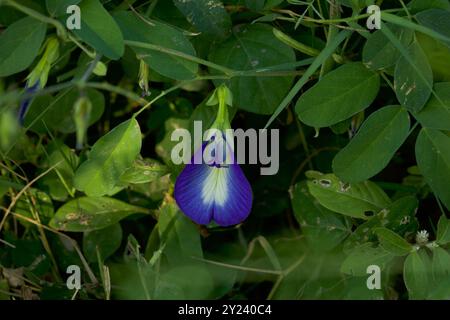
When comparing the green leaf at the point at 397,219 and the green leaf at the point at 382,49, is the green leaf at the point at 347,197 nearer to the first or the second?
the green leaf at the point at 397,219

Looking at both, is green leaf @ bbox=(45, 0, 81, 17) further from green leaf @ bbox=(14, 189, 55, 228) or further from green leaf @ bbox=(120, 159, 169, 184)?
green leaf @ bbox=(14, 189, 55, 228)

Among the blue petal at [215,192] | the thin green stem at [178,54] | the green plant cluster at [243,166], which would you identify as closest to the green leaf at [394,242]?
the green plant cluster at [243,166]

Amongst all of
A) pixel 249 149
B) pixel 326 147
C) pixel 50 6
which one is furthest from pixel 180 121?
pixel 50 6

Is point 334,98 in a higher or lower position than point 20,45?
lower

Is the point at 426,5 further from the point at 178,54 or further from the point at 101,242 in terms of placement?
the point at 101,242

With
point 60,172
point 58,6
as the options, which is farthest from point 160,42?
point 60,172

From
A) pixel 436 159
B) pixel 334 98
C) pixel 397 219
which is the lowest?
pixel 397 219
